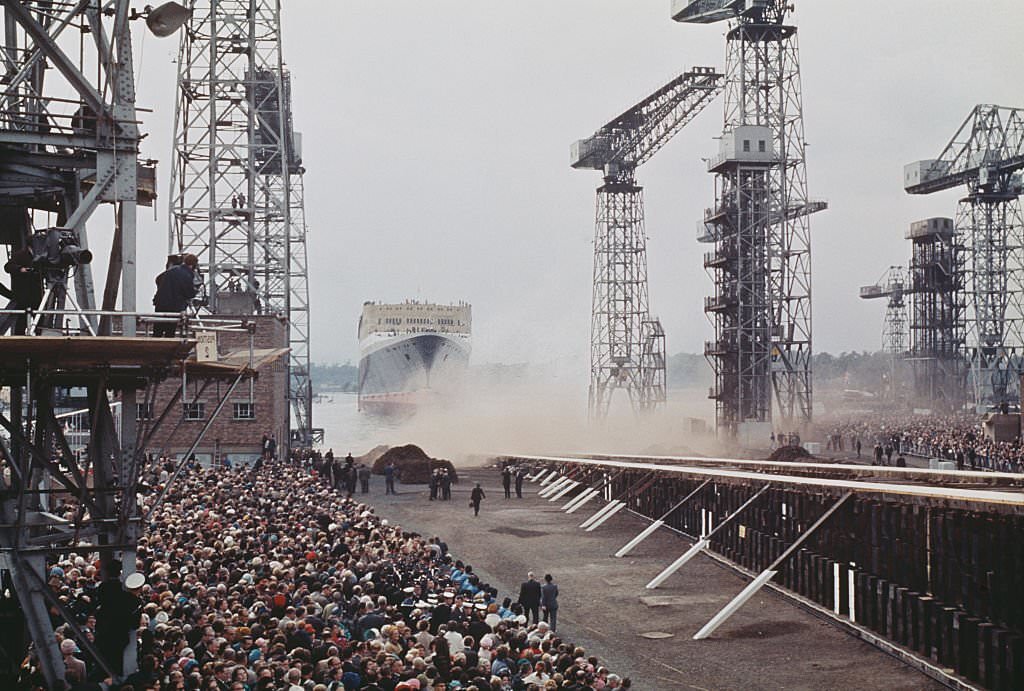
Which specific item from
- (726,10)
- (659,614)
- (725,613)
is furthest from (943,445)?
(725,613)

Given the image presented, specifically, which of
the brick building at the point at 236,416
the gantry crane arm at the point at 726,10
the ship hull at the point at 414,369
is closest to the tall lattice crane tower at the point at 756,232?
the gantry crane arm at the point at 726,10

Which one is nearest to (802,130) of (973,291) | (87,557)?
(973,291)

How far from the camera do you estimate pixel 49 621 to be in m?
12.3

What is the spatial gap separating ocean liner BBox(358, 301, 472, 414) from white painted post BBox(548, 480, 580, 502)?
7035 centimetres

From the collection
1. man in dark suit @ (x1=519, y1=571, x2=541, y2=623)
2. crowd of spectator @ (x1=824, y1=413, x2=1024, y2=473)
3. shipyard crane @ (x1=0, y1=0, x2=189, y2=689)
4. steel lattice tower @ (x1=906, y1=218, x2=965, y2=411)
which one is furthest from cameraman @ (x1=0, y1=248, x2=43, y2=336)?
steel lattice tower @ (x1=906, y1=218, x2=965, y2=411)

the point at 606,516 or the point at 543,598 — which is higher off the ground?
the point at 543,598

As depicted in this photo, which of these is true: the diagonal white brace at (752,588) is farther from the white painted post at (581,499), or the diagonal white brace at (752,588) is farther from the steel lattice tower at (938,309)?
the steel lattice tower at (938,309)

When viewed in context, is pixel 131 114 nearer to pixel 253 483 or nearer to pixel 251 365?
pixel 251 365

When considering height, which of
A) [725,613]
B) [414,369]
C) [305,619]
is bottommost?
[725,613]

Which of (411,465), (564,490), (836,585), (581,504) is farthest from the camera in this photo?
(411,465)

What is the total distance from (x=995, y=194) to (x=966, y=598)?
7878cm

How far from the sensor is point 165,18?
14422 millimetres

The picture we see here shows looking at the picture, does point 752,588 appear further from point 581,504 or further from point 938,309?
point 938,309

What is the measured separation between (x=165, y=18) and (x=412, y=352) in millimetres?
99267
